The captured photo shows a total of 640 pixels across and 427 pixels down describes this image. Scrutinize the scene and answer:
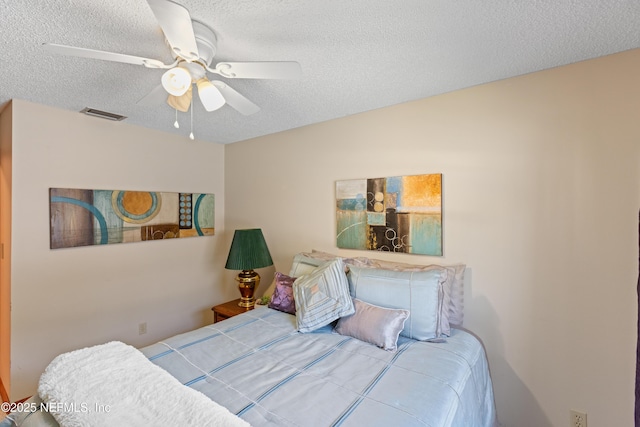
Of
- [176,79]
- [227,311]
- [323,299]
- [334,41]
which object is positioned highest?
[334,41]

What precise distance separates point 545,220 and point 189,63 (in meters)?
2.16

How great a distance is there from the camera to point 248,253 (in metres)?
2.71

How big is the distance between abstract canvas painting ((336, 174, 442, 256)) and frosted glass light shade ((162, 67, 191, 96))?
4.98 feet

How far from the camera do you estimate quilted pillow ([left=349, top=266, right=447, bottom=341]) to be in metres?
1.71

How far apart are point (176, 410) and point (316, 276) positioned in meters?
1.12

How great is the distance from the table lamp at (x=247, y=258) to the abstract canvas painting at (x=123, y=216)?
84cm

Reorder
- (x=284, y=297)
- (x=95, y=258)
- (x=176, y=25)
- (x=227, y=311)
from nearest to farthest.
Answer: (x=176, y=25) < (x=284, y=297) < (x=95, y=258) < (x=227, y=311)

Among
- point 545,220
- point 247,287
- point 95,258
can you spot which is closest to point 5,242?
point 95,258

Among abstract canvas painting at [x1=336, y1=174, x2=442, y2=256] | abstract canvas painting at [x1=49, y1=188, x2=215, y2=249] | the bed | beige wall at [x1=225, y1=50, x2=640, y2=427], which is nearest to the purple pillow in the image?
the bed

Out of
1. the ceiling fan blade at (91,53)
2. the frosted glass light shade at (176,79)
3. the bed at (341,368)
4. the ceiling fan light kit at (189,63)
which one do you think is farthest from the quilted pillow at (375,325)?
the ceiling fan blade at (91,53)

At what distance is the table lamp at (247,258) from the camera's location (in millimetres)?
2688

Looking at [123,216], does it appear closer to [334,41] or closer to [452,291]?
[334,41]

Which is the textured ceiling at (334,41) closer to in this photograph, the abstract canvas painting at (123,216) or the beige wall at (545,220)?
the beige wall at (545,220)

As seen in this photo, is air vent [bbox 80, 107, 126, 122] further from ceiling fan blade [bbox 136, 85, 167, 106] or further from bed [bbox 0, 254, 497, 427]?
bed [bbox 0, 254, 497, 427]
